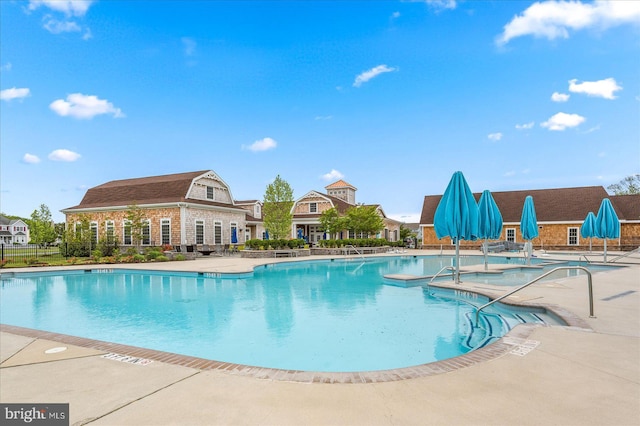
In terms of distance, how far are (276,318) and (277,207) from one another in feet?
76.0

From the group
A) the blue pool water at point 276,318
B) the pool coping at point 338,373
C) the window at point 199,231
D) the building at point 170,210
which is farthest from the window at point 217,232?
the pool coping at point 338,373

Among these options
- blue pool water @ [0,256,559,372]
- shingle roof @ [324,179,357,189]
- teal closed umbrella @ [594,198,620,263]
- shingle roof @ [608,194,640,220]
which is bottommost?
blue pool water @ [0,256,559,372]

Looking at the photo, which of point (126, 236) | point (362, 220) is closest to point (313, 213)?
point (362, 220)

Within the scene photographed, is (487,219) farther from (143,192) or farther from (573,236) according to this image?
(143,192)

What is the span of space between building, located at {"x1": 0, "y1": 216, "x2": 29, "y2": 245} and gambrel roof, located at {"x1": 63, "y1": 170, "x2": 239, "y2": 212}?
58355mm

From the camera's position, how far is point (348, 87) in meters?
26.0

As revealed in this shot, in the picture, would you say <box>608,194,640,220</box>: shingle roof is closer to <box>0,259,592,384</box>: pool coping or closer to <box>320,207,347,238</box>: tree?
<box>320,207,347,238</box>: tree

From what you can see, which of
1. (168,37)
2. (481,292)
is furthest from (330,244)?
(481,292)

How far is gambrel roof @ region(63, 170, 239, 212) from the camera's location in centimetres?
2877

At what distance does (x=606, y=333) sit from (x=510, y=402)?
3478mm

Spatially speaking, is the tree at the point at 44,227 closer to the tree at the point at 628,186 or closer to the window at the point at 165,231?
the window at the point at 165,231

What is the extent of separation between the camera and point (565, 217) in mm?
32781

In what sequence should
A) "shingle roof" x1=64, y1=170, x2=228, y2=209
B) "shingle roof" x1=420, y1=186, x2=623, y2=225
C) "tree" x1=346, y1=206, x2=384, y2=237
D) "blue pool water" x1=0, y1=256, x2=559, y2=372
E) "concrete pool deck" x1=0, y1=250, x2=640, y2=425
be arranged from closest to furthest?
"concrete pool deck" x1=0, y1=250, x2=640, y2=425 < "blue pool water" x1=0, y1=256, x2=559, y2=372 < "shingle roof" x1=64, y1=170, x2=228, y2=209 < "shingle roof" x1=420, y1=186, x2=623, y2=225 < "tree" x1=346, y1=206, x2=384, y2=237

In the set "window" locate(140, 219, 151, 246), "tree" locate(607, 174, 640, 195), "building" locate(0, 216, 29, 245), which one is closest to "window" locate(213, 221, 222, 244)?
"window" locate(140, 219, 151, 246)
